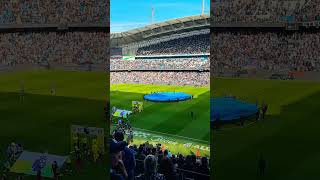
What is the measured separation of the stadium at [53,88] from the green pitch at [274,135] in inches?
117

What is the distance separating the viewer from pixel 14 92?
41.7 feet

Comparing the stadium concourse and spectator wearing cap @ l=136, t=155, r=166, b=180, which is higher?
the stadium concourse

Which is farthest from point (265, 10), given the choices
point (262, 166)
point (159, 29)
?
point (159, 29)

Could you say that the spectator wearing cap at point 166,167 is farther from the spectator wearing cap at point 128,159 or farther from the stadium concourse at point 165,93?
the spectator wearing cap at point 128,159

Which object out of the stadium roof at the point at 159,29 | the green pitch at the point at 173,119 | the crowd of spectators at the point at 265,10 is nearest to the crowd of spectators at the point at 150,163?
the green pitch at the point at 173,119

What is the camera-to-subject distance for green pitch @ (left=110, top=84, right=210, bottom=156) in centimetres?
938

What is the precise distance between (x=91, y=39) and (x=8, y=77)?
3636mm

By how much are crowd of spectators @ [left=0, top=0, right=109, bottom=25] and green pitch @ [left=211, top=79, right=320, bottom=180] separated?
390cm

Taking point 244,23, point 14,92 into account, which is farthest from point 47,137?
point 244,23

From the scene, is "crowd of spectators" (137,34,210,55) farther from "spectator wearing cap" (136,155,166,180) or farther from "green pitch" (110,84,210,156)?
"spectator wearing cap" (136,155,166,180)

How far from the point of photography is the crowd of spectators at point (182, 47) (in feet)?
33.6

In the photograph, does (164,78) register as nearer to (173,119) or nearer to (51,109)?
(173,119)

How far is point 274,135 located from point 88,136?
442 centimetres

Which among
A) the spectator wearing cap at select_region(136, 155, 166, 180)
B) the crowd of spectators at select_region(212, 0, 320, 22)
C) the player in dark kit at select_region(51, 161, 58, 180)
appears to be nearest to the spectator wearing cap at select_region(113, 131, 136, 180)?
the spectator wearing cap at select_region(136, 155, 166, 180)
